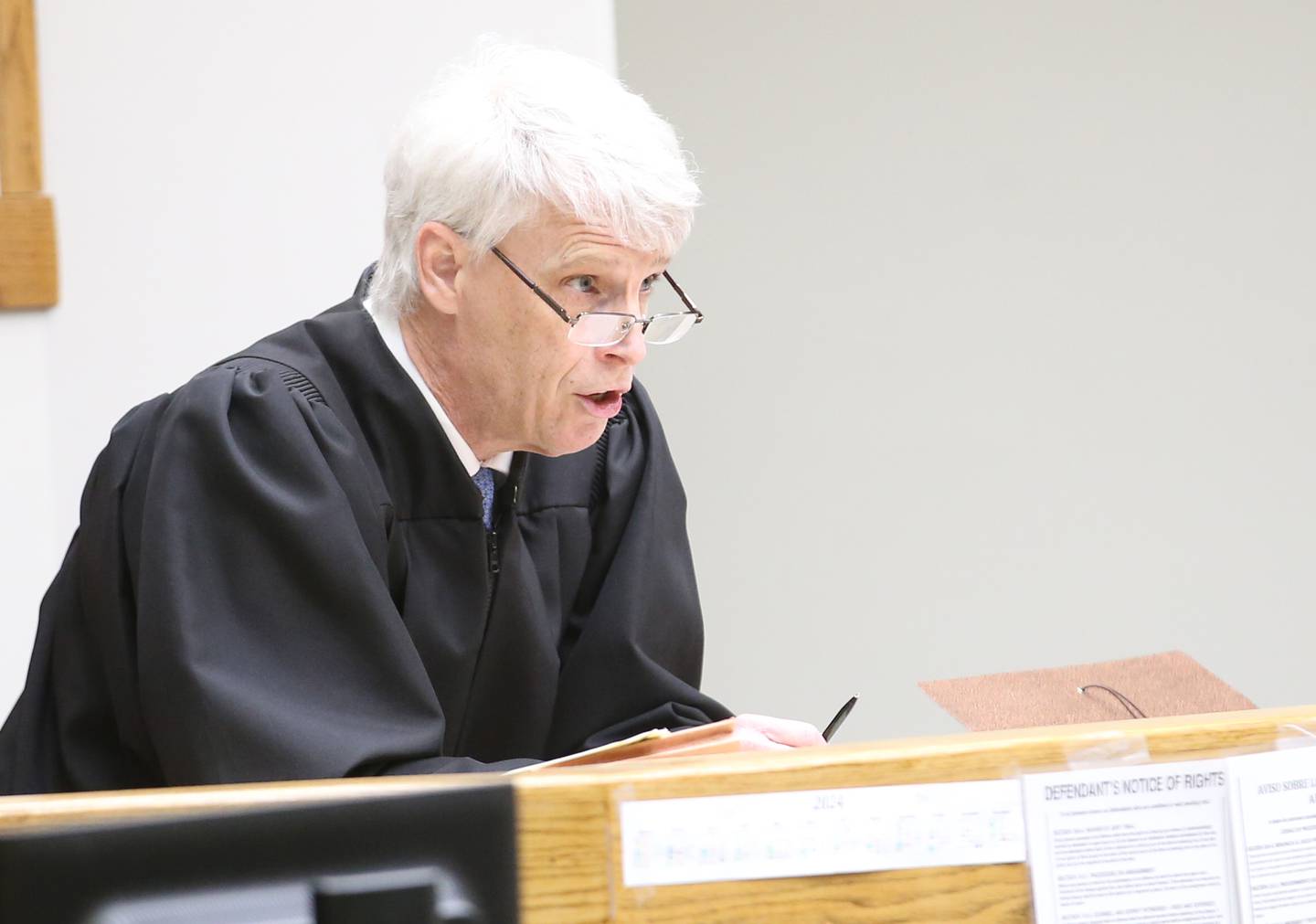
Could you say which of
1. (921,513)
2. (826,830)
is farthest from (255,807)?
(921,513)

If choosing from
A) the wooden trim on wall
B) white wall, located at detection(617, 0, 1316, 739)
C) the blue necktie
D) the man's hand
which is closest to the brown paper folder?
the man's hand

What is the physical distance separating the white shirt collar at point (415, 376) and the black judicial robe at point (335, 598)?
22 mm

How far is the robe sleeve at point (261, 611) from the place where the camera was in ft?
5.13

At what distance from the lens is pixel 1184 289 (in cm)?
383

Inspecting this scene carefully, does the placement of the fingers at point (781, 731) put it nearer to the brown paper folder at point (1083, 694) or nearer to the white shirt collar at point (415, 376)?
the brown paper folder at point (1083, 694)

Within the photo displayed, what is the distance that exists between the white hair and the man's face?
0.09 feet

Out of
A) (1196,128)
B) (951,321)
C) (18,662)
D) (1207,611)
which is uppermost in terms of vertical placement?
(1196,128)

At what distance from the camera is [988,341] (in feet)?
12.3

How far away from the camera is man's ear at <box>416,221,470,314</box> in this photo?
1.85 m

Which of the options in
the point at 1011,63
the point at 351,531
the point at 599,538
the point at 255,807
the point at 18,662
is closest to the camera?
the point at 255,807

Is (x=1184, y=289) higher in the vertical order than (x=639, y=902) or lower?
higher

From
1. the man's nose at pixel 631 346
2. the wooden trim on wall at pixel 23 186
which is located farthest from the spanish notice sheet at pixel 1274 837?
the wooden trim on wall at pixel 23 186

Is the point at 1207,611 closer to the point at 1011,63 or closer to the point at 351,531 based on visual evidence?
the point at 1011,63

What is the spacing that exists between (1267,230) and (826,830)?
3.28 meters
